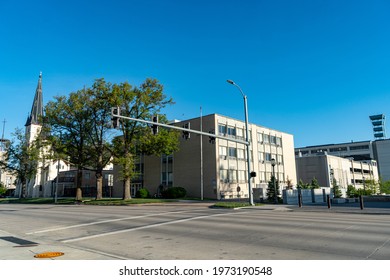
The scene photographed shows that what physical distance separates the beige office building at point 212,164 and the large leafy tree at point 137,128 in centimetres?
636

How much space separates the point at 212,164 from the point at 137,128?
40.2ft

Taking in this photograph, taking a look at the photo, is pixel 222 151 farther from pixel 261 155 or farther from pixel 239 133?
pixel 261 155

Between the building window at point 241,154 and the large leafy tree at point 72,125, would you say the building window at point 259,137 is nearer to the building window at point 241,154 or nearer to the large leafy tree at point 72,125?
the building window at point 241,154

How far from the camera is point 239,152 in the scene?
160ft

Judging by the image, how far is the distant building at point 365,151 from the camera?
12375cm

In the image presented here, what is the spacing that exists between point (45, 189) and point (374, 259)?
9434cm

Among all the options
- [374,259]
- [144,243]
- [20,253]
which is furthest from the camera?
[144,243]

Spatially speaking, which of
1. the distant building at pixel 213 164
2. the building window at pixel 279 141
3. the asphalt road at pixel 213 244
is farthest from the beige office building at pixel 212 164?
the asphalt road at pixel 213 244

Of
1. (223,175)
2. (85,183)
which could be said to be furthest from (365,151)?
(85,183)

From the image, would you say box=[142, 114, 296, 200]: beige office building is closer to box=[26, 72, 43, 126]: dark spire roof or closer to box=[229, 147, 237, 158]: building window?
box=[229, 147, 237, 158]: building window

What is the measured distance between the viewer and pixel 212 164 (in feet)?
145
